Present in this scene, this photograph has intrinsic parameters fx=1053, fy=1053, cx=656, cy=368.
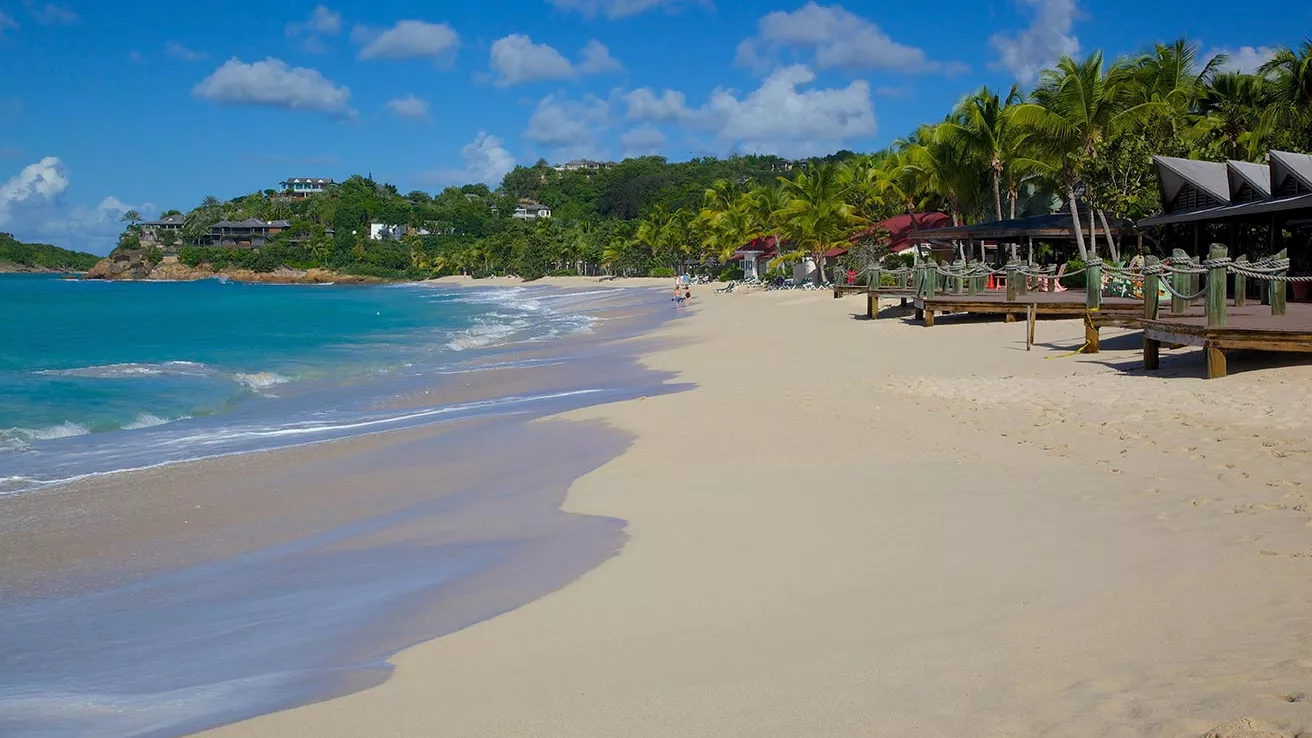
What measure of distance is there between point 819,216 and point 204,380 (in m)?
33.8

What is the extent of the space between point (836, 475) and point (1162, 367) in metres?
7.06

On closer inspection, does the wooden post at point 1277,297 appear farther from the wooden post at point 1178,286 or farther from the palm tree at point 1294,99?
the palm tree at point 1294,99

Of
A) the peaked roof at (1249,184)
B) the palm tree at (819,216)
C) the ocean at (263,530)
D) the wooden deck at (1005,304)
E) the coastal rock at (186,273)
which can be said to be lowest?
the ocean at (263,530)

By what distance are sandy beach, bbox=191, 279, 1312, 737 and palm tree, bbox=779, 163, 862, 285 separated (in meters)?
39.4

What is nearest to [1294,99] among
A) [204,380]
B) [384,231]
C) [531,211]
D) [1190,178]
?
[1190,178]

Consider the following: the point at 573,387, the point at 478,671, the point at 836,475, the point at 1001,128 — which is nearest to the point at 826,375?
the point at 573,387

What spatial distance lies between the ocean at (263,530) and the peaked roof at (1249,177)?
1273 centimetres

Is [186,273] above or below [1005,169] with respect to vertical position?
above

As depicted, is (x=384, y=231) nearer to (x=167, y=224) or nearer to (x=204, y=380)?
(x=167, y=224)

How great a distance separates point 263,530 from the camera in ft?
29.2

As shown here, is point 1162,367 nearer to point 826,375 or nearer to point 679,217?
point 826,375

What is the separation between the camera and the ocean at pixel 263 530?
5.61 metres

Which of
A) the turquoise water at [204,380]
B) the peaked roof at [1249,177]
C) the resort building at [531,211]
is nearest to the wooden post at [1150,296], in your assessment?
the peaked roof at [1249,177]

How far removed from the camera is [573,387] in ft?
59.8
